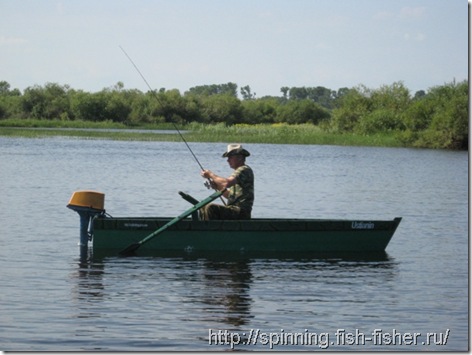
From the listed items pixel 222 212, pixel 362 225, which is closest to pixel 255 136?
pixel 362 225

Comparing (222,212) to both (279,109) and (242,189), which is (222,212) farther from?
(279,109)

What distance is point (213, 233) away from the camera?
1488 cm

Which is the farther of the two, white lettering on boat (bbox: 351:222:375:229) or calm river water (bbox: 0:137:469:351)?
white lettering on boat (bbox: 351:222:375:229)

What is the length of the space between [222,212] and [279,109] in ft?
266

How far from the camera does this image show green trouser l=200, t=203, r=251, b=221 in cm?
1487

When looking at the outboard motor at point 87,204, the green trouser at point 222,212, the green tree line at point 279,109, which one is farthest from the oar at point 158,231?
the green tree line at point 279,109

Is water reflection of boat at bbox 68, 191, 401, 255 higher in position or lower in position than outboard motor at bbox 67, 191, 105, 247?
lower

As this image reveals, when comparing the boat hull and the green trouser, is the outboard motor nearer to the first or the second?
the boat hull

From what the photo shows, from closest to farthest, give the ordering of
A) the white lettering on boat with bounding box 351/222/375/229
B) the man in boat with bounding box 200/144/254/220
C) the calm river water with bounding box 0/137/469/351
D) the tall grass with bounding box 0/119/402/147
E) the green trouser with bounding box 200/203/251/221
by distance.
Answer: the calm river water with bounding box 0/137/469/351 < the man in boat with bounding box 200/144/254/220 < the green trouser with bounding box 200/203/251/221 < the white lettering on boat with bounding box 351/222/375/229 < the tall grass with bounding box 0/119/402/147

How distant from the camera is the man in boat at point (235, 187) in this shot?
14.5 m

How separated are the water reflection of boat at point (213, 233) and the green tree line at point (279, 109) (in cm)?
3810

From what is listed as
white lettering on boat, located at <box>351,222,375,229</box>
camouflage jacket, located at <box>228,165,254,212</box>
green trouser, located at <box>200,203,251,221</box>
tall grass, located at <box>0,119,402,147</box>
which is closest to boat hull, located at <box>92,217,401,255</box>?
white lettering on boat, located at <box>351,222,375,229</box>

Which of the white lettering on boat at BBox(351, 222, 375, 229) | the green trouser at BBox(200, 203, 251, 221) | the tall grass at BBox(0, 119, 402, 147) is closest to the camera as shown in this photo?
the green trouser at BBox(200, 203, 251, 221)

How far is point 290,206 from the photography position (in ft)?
79.2
